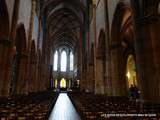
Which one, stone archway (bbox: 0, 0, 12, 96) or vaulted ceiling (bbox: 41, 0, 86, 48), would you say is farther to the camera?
vaulted ceiling (bbox: 41, 0, 86, 48)

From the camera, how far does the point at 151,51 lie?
21.0 feet

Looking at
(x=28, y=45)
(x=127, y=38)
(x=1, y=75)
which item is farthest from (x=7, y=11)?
(x=127, y=38)

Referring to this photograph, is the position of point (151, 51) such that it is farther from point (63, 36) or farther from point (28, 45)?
point (63, 36)

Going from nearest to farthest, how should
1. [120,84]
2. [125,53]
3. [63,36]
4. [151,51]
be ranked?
[151,51] < [120,84] < [125,53] < [63,36]

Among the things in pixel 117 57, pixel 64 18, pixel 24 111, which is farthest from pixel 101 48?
pixel 64 18

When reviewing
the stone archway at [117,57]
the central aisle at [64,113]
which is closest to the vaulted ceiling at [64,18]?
the stone archway at [117,57]

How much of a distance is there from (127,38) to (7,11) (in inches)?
605

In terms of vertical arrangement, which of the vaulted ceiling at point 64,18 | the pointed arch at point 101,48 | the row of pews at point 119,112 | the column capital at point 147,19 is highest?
the vaulted ceiling at point 64,18

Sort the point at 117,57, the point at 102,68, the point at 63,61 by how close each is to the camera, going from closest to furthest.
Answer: the point at 117,57 < the point at 102,68 < the point at 63,61

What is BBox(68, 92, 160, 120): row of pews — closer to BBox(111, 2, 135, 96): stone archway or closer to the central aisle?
the central aisle

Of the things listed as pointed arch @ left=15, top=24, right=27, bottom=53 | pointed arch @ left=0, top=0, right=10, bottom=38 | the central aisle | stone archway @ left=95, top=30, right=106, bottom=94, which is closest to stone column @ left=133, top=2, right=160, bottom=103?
the central aisle

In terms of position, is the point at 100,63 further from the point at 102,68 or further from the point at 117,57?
the point at 117,57

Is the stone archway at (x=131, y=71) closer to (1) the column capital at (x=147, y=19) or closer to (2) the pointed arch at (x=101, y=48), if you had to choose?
(2) the pointed arch at (x=101, y=48)

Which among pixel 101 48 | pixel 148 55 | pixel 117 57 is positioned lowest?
pixel 148 55
